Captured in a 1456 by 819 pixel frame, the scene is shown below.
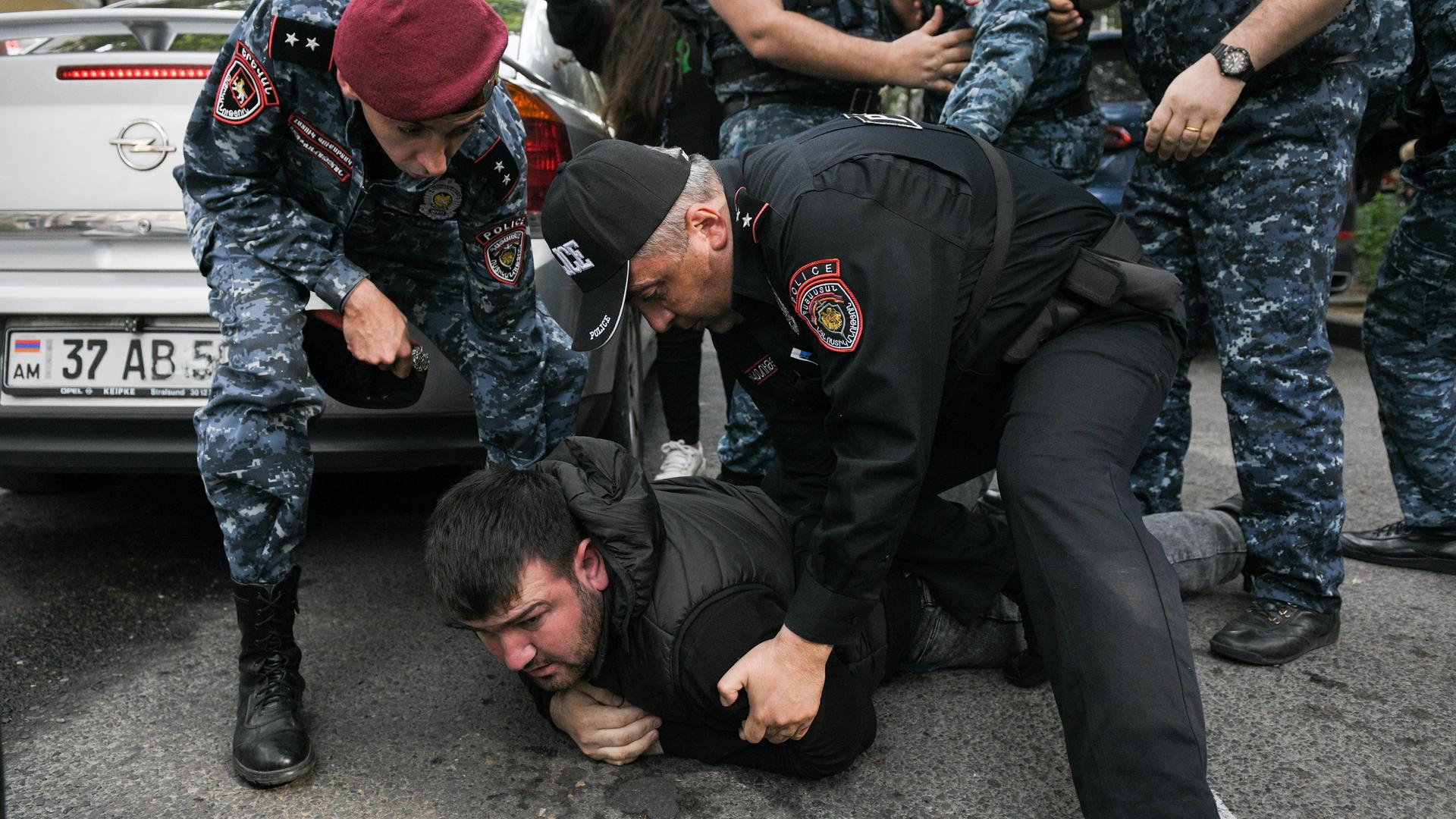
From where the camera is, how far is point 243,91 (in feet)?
6.48

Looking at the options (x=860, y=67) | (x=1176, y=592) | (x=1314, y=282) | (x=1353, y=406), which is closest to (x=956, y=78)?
(x=860, y=67)

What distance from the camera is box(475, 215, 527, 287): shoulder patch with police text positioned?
7.44 ft

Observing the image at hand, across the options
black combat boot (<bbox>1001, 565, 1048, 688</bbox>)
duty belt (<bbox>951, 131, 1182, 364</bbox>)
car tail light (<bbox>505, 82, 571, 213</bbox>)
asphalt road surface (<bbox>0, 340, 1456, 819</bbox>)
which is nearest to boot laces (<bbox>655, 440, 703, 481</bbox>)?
asphalt road surface (<bbox>0, 340, 1456, 819</bbox>)

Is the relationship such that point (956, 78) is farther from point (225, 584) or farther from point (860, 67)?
point (225, 584)

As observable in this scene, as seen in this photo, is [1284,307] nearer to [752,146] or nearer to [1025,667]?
[1025,667]

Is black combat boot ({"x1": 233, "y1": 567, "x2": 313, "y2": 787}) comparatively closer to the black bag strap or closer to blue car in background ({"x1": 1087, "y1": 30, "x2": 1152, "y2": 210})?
the black bag strap

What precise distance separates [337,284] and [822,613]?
3.50 feet

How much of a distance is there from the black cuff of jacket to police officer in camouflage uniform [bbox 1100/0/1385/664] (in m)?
1.06

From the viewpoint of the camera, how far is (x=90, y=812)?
→ 5.99 ft

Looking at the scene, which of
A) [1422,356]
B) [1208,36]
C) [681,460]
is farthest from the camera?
[681,460]

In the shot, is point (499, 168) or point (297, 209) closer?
point (297, 209)

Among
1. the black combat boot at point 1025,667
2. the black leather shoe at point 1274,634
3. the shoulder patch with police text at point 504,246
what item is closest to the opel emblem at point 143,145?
the shoulder patch with police text at point 504,246

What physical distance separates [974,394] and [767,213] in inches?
21.2

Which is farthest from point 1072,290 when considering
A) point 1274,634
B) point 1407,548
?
point 1407,548
